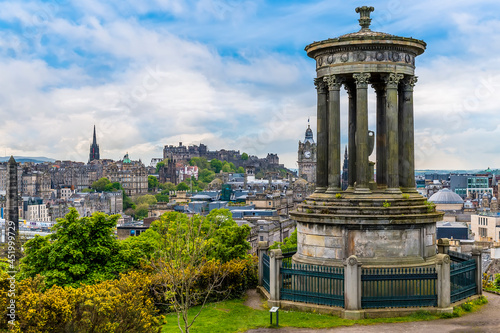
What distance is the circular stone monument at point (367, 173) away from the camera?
27.7 metres

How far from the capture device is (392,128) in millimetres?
29203

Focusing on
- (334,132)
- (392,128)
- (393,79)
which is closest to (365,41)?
(393,79)

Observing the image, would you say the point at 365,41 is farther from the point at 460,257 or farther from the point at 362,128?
the point at 460,257

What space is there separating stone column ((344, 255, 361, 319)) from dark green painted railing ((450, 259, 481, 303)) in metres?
→ 4.13

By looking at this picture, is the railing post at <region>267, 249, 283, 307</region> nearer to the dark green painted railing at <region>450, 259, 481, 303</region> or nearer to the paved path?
the paved path

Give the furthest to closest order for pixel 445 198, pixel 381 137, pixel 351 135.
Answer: pixel 445 198
pixel 351 135
pixel 381 137

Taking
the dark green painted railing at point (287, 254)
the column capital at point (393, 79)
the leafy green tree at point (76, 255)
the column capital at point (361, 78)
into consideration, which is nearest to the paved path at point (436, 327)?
the dark green painted railing at point (287, 254)

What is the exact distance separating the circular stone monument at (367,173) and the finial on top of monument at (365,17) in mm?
46

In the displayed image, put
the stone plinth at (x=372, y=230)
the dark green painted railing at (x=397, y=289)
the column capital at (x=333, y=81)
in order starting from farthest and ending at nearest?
1. the column capital at (x=333, y=81)
2. the stone plinth at (x=372, y=230)
3. the dark green painted railing at (x=397, y=289)

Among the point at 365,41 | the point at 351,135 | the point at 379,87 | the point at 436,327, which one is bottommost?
the point at 436,327

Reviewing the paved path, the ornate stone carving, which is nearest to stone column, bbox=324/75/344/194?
the ornate stone carving

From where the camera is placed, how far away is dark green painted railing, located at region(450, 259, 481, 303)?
27141 mm

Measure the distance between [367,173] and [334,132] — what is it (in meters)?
2.31

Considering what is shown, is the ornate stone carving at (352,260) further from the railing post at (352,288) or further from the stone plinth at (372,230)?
the stone plinth at (372,230)
